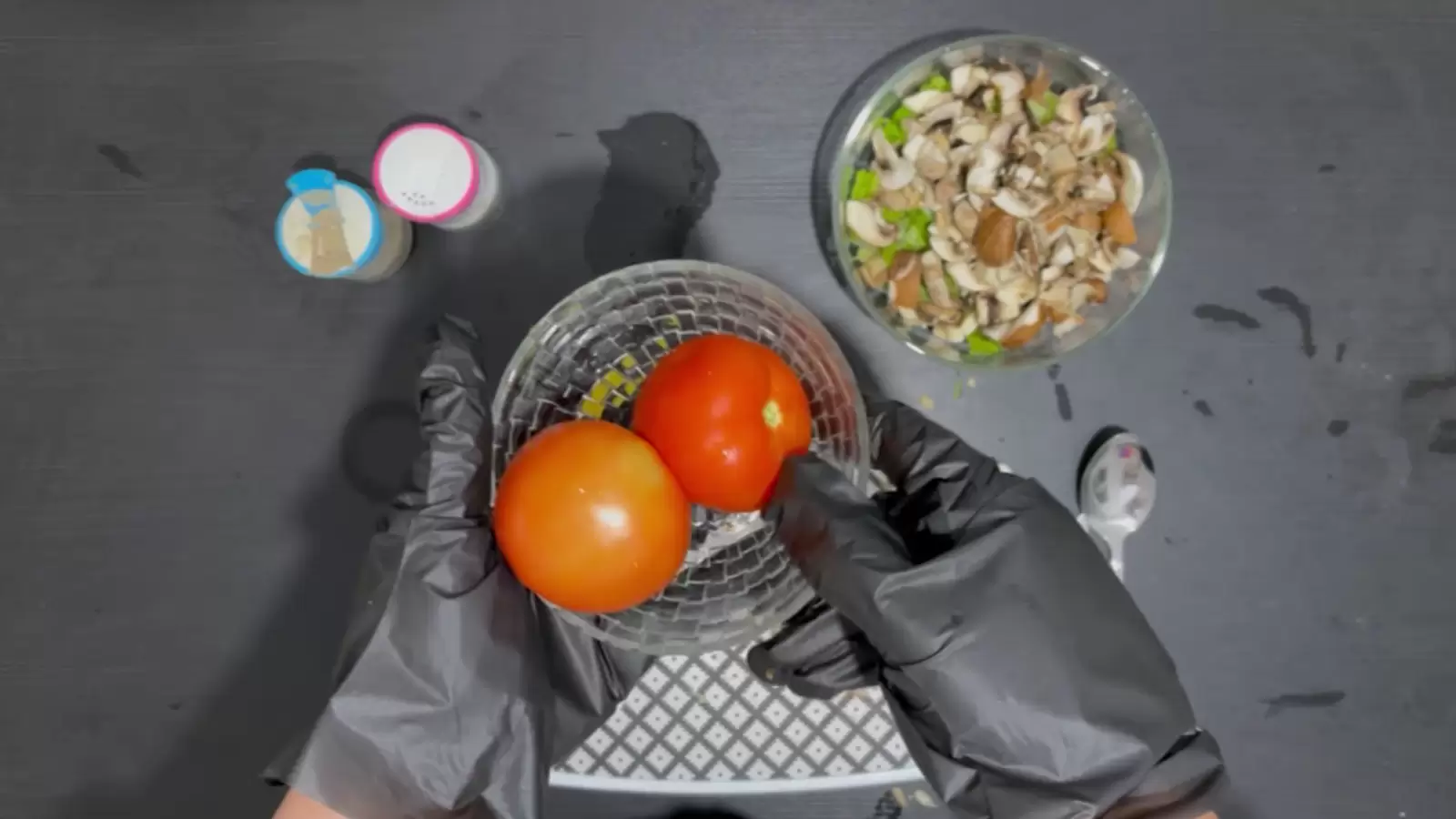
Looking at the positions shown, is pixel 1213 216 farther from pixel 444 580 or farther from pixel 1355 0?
pixel 444 580

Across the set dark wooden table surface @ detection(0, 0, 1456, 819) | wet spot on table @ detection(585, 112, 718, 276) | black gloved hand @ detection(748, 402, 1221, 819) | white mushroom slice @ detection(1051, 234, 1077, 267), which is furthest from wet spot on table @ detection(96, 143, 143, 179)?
white mushroom slice @ detection(1051, 234, 1077, 267)

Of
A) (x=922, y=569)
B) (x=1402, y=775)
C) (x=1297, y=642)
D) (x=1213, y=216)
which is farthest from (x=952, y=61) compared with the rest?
(x=1402, y=775)

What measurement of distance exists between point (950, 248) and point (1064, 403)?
14cm

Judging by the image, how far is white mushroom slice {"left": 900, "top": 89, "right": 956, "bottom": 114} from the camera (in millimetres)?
664

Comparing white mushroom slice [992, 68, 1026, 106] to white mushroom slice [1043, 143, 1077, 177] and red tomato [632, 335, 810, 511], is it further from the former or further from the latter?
red tomato [632, 335, 810, 511]

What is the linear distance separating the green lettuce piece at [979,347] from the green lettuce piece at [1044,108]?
150 millimetres

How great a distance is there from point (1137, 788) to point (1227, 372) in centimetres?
31

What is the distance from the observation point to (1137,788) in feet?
1.72

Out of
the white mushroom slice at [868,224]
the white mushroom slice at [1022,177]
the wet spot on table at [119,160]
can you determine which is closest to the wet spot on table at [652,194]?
the white mushroom slice at [868,224]

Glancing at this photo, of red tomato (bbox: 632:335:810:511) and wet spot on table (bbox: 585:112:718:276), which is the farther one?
wet spot on table (bbox: 585:112:718:276)

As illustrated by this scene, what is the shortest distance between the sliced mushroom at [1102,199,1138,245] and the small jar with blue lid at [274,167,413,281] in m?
0.49

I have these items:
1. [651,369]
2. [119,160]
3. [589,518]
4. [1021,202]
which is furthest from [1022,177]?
[119,160]

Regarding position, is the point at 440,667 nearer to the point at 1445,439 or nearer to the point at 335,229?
the point at 335,229

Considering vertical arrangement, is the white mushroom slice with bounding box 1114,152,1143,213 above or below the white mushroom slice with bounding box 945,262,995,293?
above
